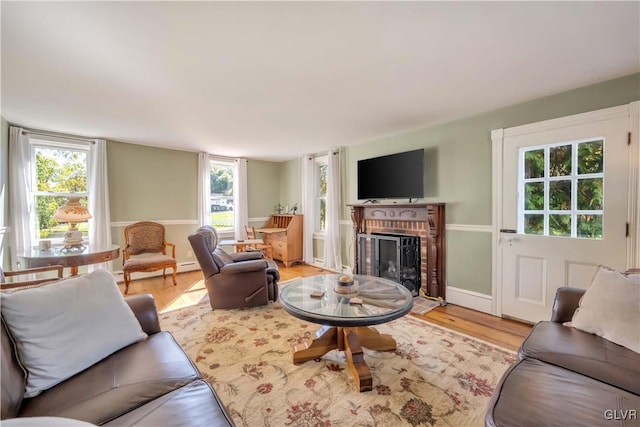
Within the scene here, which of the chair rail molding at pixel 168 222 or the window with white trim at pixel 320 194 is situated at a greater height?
the window with white trim at pixel 320 194

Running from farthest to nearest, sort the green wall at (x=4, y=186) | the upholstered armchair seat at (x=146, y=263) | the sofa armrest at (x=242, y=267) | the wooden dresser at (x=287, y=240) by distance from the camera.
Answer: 1. the wooden dresser at (x=287, y=240)
2. the upholstered armchair seat at (x=146, y=263)
3. the green wall at (x=4, y=186)
4. the sofa armrest at (x=242, y=267)

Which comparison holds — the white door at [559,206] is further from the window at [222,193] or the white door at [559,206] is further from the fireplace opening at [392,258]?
the window at [222,193]

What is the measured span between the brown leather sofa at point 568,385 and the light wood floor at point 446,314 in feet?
3.41

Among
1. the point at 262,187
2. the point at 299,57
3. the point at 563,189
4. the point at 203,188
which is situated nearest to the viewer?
the point at 299,57

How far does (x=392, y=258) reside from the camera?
3609mm

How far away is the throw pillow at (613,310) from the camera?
1267 millimetres

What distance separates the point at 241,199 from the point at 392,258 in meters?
3.29

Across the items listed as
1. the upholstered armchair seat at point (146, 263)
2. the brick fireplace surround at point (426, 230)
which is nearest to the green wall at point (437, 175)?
the brick fireplace surround at point (426, 230)

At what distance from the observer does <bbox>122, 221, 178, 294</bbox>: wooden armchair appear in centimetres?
368

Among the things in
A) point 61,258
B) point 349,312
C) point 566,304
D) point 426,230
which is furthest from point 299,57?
point 61,258

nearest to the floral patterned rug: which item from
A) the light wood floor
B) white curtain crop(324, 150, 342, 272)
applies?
the light wood floor

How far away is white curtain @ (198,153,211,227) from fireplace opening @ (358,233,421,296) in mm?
2935

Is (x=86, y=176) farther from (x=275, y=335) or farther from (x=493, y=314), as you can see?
(x=493, y=314)

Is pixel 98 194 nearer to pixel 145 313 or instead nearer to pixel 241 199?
pixel 241 199
